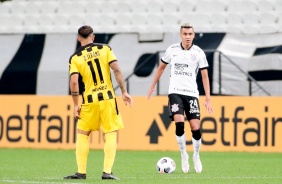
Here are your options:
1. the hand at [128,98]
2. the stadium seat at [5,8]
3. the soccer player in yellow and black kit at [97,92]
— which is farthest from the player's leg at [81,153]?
the stadium seat at [5,8]

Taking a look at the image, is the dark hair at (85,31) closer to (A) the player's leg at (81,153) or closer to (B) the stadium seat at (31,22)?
(A) the player's leg at (81,153)

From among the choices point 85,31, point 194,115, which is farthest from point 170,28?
point 85,31

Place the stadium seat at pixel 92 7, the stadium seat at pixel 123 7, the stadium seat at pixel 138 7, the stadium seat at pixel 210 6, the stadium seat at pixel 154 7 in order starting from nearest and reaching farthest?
the stadium seat at pixel 210 6 → the stadium seat at pixel 154 7 → the stadium seat at pixel 138 7 → the stadium seat at pixel 123 7 → the stadium seat at pixel 92 7

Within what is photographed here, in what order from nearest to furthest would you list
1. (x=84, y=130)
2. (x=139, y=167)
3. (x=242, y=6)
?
1. (x=84, y=130)
2. (x=139, y=167)
3. (x=242, y=6)

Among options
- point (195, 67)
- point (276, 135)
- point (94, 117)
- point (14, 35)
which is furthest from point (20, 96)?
point (94, 117)

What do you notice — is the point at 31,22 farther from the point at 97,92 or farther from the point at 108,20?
the point at 97,92

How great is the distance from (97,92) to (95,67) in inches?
11.7

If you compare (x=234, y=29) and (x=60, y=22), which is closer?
(x=234, y=29)

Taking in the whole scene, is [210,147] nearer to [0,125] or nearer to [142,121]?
[142,121]

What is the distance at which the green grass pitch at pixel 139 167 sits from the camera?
10.9 meters

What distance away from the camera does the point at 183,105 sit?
499 inches

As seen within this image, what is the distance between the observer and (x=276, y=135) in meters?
18.9

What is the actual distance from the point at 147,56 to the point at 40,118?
10.8ft

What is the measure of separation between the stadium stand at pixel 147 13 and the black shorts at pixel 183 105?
34.0ft
